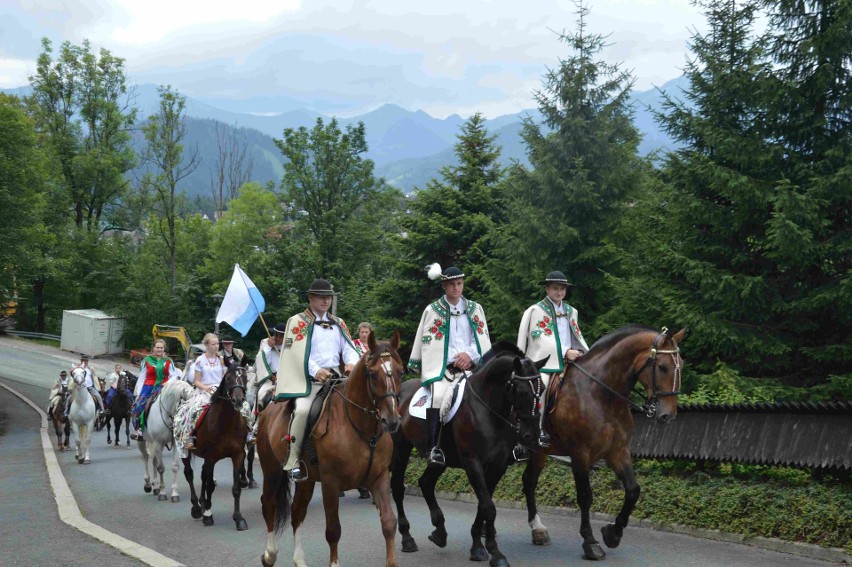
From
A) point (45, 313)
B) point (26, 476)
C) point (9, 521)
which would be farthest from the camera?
point (45, 313)

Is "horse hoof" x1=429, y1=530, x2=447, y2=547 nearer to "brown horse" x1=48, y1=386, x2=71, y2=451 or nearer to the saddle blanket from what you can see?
the saddle blanket

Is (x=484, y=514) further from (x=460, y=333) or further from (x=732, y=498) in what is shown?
(x=732, y=498)

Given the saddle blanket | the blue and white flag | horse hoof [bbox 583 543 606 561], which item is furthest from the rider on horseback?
horse hoof [bbox 583 543 606 561]

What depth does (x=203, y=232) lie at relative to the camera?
70750 millimetres

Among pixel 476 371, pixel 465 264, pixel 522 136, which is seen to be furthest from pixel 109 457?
pixel 476 371

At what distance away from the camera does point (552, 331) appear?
10.6 m

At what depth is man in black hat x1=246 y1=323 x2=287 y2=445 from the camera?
13.7 m

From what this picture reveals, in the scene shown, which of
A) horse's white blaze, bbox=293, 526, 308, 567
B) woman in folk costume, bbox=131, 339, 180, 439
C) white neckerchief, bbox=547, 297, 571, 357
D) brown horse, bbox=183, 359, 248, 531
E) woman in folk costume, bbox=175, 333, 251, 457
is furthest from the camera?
woman in folk costume, bbox=131, 339, 180, 439

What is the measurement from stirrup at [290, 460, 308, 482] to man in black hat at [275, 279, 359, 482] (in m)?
0.01

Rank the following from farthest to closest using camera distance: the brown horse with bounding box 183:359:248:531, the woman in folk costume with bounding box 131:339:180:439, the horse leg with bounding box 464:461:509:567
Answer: the woman in folk costume with bounding box 131:339:180:439
the brown horse with bounding box 183:359:248:531
the horse leg with bounding box 464:461:509:567

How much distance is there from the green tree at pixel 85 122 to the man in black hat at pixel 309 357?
57953mm

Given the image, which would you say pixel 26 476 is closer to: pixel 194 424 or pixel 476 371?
pixel 194 424

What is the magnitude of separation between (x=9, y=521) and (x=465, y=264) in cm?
1382

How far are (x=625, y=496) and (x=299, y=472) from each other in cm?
333
